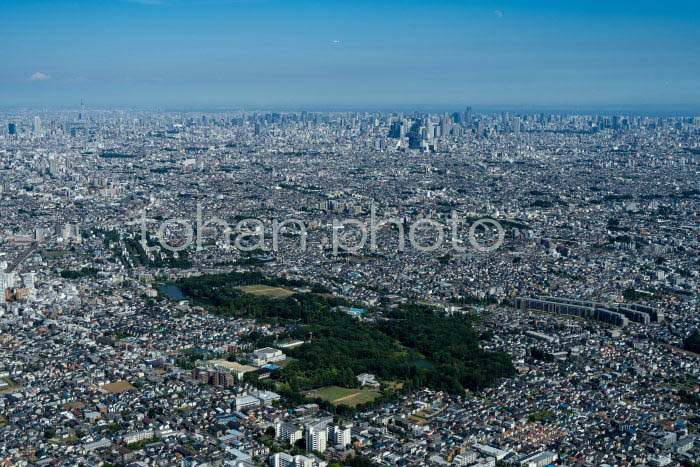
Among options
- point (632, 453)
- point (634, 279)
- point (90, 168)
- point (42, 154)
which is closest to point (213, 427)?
point (632, 453)

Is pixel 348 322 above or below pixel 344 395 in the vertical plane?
above

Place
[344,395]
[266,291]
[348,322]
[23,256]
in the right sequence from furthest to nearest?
[23,256], [266,291], [348,322], [344,395]

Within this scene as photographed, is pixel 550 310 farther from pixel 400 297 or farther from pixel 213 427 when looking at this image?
pixel 213 427

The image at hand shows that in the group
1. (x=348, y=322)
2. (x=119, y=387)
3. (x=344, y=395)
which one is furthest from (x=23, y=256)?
(x=344, y=395)

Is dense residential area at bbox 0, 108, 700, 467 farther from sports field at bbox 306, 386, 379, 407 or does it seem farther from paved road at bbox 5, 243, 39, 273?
paved road at bbox 5, 243, 39, 273

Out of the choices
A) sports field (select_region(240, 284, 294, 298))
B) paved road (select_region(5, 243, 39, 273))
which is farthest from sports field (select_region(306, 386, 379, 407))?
paved road (select_region(5, 243, 39, 273))

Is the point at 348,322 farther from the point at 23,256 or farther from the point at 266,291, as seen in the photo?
the point at 23,256
